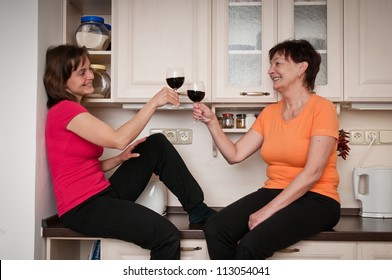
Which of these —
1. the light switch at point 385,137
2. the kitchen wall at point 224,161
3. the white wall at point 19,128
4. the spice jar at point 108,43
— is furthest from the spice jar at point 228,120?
the white wall at point 19,128

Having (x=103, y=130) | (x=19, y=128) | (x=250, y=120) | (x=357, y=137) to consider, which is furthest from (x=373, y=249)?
(x=19, y=128)

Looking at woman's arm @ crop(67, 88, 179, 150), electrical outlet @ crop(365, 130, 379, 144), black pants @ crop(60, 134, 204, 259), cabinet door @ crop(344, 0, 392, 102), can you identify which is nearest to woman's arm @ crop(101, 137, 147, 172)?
black pants @ crop(60, 134, 204, 259)

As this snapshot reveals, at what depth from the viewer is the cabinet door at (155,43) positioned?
208cm

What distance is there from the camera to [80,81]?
1.91 metres

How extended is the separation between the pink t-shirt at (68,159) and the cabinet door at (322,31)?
996mm

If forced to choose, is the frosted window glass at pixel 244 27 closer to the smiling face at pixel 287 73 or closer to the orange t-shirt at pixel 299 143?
the smiling face at pixel 287 73

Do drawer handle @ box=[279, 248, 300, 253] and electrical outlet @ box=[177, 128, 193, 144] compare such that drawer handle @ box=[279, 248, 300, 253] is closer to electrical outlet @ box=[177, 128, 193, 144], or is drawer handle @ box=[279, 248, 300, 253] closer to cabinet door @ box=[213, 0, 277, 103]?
cabinet door @ box=[213, 0, 277, 103]

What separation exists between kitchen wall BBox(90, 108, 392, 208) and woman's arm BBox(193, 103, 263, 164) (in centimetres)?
30

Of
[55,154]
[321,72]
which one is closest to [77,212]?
[55,154]

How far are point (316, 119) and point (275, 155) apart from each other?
9.2 inches

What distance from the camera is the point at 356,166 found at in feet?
7.56

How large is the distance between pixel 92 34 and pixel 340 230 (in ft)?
4.66

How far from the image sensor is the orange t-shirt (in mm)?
1761
